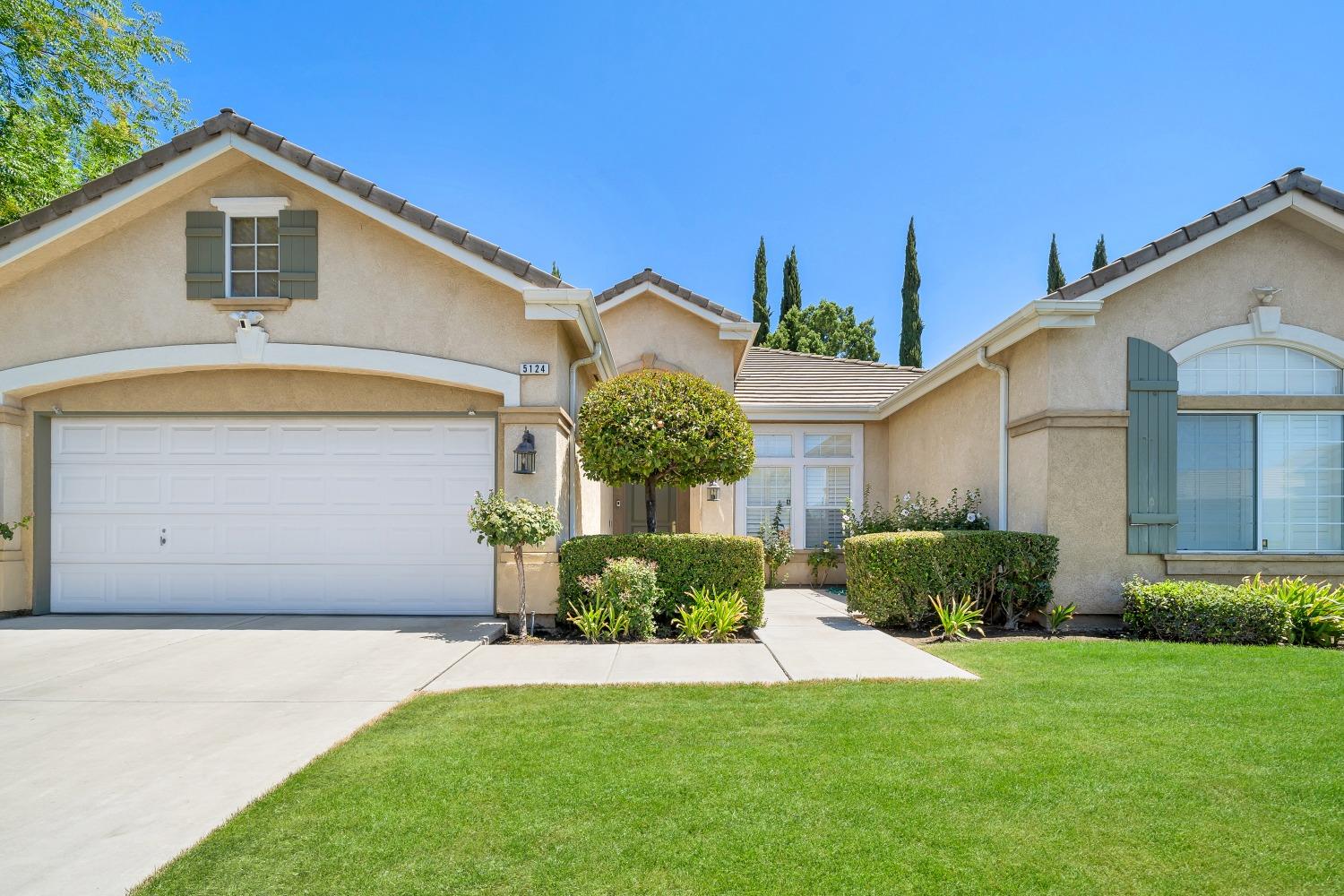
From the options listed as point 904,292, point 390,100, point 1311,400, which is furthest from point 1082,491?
point 904,292

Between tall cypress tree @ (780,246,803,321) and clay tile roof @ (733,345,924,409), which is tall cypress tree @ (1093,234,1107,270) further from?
clay tile roof @ (733,345,924,409)

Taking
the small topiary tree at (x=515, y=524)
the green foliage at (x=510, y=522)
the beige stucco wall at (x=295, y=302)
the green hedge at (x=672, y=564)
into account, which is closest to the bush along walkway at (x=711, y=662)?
the green hedge at (x=672, y=564)

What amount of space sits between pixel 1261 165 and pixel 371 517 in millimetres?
12125

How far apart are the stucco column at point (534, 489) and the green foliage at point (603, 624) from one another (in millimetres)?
789

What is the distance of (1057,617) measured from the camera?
8586mm

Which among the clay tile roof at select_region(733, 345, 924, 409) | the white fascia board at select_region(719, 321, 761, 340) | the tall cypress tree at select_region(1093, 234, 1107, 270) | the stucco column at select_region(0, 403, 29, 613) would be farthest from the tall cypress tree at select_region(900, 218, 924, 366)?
the stucco column at select_region(0, 403, 29, 613)

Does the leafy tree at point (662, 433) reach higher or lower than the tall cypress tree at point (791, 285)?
lower

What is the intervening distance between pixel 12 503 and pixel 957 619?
38.1 feet

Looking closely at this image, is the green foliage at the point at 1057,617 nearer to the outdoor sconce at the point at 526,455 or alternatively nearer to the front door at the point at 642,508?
the outdoor sconce at the point at 526,455

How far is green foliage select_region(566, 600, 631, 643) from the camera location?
8.14 metres

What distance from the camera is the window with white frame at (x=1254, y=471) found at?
8922mm

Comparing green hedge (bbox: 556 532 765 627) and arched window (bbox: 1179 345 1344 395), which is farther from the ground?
arched window (bbox: 1179 345 1344 395)

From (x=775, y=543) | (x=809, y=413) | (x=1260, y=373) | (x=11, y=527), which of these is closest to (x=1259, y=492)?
(x=1260, y=373)

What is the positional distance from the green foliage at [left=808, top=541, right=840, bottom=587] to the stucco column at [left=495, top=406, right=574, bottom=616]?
6.28 meters
